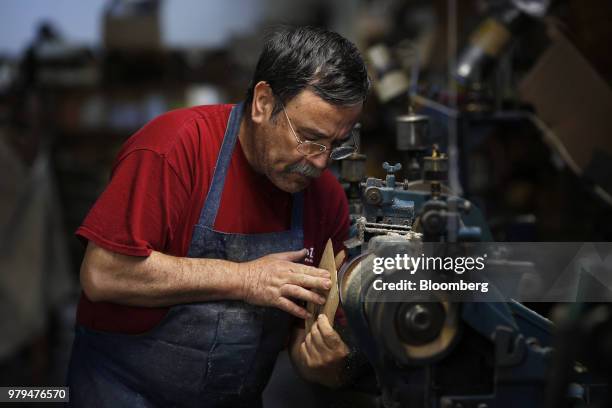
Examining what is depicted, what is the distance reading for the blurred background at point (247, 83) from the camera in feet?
7.66

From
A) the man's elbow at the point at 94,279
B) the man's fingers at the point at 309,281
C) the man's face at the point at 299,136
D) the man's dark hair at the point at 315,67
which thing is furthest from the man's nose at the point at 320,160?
the man's elbow at the point at 94,279

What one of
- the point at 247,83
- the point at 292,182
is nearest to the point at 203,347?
the point at 292,182

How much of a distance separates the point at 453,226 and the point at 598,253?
444mm

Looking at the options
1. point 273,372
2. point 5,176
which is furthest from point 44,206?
→ point 273,372

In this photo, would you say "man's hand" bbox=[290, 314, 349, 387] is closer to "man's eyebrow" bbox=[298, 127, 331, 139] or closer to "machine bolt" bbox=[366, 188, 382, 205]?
"machine bolt" bbox=[366, 188, 382, 205]

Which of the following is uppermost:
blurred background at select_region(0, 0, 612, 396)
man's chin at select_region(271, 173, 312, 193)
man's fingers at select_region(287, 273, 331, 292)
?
blurred background at select_region(0, 0, 612, 396)

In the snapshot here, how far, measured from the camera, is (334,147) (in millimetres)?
1597

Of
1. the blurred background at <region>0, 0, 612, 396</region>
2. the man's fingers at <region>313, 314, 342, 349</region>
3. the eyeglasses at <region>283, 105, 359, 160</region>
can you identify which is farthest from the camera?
the blurred background at <region>0, 0, 612, 396</region>

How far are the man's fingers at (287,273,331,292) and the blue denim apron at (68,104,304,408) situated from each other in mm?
153

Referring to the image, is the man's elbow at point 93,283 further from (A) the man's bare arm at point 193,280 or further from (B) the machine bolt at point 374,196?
(B) the machine bolt at point 374,196

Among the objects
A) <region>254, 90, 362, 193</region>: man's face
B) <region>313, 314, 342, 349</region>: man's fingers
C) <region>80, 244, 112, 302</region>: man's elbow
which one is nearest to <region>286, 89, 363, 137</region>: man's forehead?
<region>254, 90, 362, 193</region>: man's face

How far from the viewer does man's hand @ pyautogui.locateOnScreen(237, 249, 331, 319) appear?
4.91 feet

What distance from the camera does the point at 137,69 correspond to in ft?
18.9

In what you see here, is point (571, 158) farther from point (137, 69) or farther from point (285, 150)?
point (137, 69)
